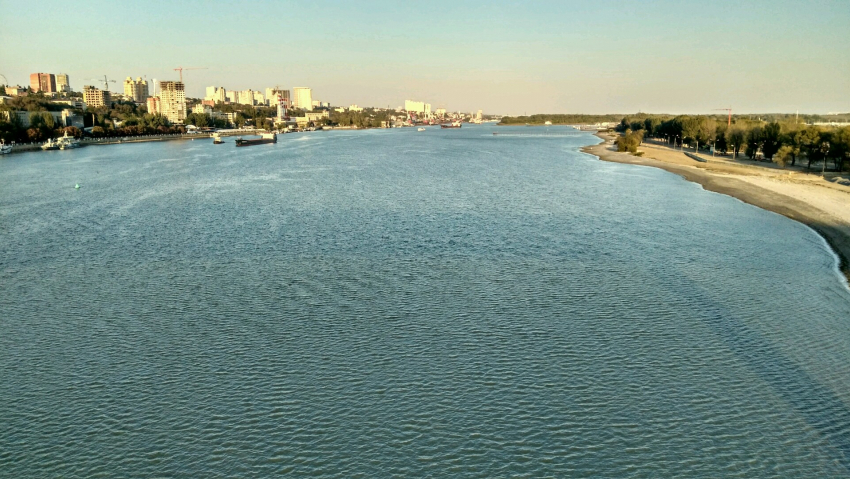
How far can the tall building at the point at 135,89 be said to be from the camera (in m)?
133

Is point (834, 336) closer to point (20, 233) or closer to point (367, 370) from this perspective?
point (367, 370)

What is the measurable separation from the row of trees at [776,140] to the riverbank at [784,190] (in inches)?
41.5

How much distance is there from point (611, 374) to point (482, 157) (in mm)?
31059

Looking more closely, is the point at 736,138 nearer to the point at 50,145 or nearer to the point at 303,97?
the point at 50,145

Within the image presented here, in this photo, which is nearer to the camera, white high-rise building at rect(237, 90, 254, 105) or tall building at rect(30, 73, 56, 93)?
tall building at rect(30, 73, 56, 93)

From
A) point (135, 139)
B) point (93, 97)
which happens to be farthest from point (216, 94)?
point (135, 139)

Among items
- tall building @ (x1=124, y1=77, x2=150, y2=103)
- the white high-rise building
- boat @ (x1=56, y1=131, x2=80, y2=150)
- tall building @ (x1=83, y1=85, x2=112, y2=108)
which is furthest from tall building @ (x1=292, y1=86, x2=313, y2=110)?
boat @ (x1=56, y1=131, x2=80, y2=150)

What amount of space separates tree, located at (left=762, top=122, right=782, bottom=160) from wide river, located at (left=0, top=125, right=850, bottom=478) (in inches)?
624

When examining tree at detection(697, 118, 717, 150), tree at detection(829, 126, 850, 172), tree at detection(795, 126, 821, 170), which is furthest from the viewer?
tree at detection(697, 118, 717, 150)

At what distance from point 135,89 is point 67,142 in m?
99.9

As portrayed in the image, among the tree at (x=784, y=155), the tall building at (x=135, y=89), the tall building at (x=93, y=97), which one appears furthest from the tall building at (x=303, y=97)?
the tree at (x=784, y=155)

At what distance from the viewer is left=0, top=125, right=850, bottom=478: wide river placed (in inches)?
205

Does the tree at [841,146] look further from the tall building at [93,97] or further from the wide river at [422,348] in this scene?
the tall building at [93,97]

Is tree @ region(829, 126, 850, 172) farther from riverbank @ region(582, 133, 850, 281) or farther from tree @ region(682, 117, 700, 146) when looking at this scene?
tree @ region(682, 117, 700, 146)
